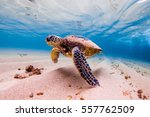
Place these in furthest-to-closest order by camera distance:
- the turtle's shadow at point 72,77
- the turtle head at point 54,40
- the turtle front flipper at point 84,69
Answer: the turtle head at point 54,40
the turtle's shadow at point 72,77
the turtle front flipper at point 84,69

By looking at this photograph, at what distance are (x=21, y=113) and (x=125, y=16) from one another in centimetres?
1750

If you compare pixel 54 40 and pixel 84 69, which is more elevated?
pixel 54 40

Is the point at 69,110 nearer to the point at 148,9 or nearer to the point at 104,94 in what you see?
the point at 104,94

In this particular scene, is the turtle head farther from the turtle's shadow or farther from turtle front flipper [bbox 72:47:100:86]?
turtle front flipper [bbox 72:47:100:86]

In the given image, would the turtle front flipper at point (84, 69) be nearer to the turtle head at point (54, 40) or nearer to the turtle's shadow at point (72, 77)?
the turtle's shadow at point (72, 77)

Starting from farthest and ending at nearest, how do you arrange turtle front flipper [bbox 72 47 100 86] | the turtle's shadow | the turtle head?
the turtle head
the turtle's shadow
turtle front flipper [bbox 72 47 100 86]

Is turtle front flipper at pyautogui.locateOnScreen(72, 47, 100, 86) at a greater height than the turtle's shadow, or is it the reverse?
turtle front flipper at pyautogui.locateOnScreen(72, 47, 100, 86)

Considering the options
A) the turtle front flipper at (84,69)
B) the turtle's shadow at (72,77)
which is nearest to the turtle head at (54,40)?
the turtle's shadow at (72,77)

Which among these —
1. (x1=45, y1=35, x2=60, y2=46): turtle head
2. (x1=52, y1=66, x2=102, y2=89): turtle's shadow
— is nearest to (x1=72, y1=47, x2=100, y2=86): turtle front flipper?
(x1=52, y1=66, x2=102, y2=89): turtle's shadow

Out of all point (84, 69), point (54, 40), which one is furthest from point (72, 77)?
point (54, 40)

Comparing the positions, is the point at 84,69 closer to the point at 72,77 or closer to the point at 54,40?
the point at 72,77

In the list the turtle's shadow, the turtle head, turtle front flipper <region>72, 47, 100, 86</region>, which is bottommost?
the turtle's shadow

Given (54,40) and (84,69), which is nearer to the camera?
(84,69)

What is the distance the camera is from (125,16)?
1809 cm
